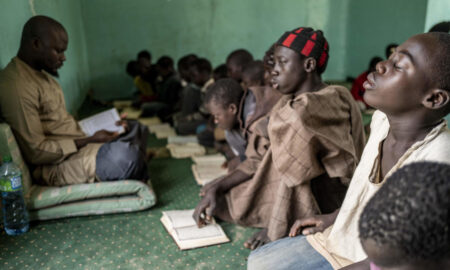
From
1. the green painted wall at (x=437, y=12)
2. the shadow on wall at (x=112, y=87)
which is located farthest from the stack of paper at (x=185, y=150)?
the shadow on wall at (x=112, y=87)

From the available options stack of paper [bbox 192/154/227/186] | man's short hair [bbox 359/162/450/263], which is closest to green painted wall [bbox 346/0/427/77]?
stack of paper [bbox 192/154/227/186]

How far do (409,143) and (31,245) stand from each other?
1.85 m

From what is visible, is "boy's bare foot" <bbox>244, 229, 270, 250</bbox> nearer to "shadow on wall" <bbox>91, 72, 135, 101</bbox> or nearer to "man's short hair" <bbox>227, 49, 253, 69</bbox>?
"man's short hair" <bbox>227, 49, 253, 69</bbox>

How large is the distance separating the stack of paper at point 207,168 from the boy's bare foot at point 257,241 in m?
0.85

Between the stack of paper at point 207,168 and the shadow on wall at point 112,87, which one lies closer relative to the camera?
the stack of paper at point 207,168

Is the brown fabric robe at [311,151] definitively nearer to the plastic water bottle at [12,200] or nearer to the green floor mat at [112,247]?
the green floor mat at [112,247]

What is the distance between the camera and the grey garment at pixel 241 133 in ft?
7.21

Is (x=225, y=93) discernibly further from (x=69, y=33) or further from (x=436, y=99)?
(x=69, y=33)

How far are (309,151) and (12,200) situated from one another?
160 centimetres

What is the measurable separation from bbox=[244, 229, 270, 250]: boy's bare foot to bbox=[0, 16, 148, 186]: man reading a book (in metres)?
0.97

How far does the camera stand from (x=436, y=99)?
40.7 inches

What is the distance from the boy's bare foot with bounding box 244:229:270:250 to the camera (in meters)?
1.86

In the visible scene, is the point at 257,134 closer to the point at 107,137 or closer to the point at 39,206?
the point at 107,137

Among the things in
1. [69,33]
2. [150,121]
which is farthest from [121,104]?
[69,33]
